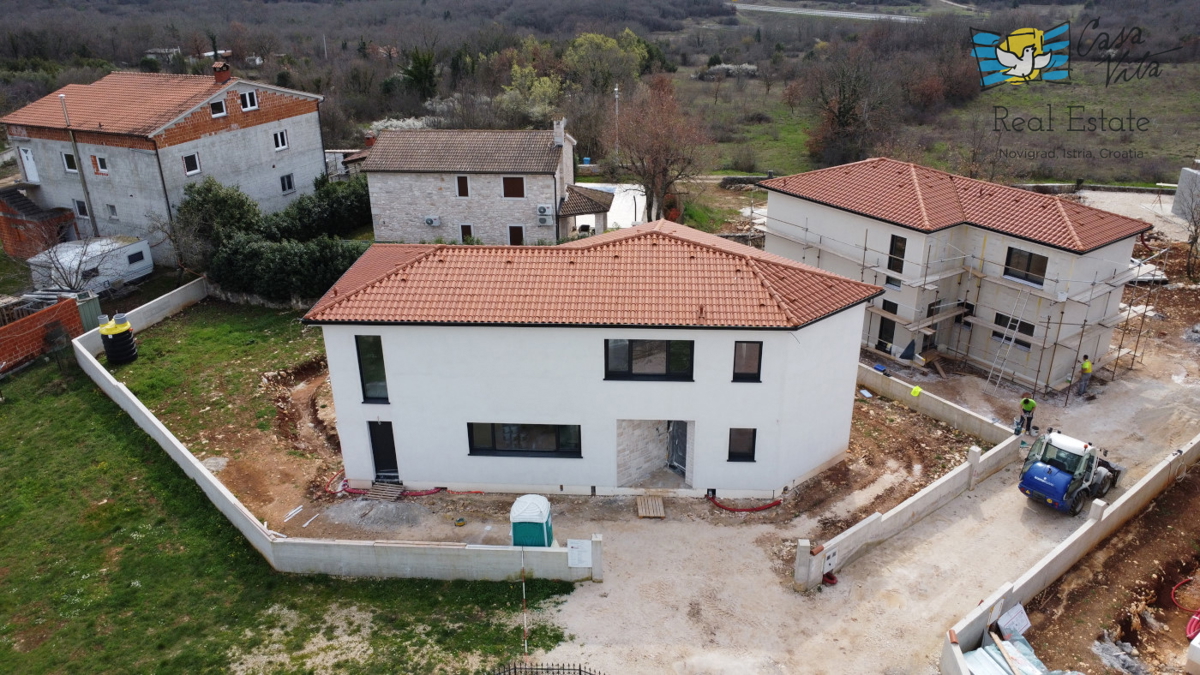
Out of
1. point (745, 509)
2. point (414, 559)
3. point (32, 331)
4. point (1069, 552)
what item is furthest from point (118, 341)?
point (1069, 552)

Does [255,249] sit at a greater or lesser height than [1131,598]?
greater

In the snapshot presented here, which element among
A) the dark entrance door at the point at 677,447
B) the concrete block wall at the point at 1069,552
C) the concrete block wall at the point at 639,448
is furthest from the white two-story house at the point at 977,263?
the concrete block wall at the point at 639,448

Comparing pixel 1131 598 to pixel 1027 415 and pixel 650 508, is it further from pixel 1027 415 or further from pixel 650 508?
pixel 650 508

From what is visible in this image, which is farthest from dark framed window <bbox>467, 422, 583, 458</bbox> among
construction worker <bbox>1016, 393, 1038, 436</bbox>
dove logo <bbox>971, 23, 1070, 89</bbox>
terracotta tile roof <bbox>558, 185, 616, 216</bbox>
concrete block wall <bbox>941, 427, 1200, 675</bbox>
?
dove logo <bbox>971, 23, 1070, 89</bbox>

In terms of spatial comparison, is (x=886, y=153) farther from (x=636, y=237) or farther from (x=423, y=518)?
(x=423, y=518)

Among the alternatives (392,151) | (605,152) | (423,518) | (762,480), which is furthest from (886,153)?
(423,518)

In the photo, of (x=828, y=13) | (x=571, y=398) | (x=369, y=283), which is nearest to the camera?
(x=571, y=398)
